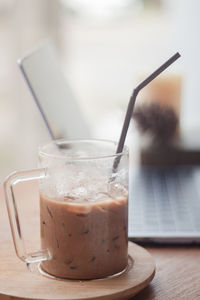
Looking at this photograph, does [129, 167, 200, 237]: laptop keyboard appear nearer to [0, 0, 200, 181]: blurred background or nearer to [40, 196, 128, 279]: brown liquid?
[40, 196, 128, 279]: brown liquid

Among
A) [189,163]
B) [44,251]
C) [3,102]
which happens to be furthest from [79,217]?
[3,102]

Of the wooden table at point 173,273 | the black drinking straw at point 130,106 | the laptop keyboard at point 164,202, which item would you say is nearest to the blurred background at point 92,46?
the laptop keyboard at point 164,202

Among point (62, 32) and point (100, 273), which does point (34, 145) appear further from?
point (100, 273)

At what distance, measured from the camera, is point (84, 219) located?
70 cm

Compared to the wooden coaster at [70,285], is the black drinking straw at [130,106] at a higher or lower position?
higher

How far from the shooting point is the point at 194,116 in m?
2.86

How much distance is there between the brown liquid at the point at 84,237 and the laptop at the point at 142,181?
211 millimetres

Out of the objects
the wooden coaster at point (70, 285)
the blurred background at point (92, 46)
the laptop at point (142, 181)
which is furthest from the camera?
the blurred background at point (92, 46)

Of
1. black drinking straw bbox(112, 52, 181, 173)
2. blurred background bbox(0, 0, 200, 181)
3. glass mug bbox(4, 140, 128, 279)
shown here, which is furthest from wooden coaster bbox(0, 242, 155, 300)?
blurred background bbox(0, 0, 200, 181)

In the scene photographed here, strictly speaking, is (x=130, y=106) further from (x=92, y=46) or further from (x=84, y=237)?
(x=92, y=46)

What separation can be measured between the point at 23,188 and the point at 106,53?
1.64m

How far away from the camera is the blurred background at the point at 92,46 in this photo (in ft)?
8.78

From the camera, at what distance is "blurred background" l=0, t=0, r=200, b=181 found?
2.68 metres

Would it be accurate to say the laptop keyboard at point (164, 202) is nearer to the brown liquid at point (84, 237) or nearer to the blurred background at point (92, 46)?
Result: the brown liquid at point (84, 237)
